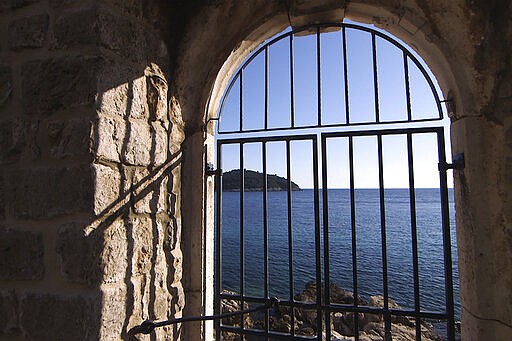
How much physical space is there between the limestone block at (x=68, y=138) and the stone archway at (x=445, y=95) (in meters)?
0.63

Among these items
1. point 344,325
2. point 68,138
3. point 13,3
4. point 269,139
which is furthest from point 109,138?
point 344,325

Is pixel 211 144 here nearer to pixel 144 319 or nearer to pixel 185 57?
pixel 185 57

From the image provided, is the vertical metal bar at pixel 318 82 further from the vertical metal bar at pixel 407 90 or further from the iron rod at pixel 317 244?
the vertical metal bar at pixel 407 90

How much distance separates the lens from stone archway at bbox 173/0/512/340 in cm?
143

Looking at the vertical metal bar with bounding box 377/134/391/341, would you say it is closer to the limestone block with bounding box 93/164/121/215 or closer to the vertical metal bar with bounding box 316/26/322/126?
the vertical metal bar with bounding box 316/26/322/126

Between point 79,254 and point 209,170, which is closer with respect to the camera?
point 79,254

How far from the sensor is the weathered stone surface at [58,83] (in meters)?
1.28

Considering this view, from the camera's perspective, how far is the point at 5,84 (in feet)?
4.55

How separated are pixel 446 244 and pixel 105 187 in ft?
5.58

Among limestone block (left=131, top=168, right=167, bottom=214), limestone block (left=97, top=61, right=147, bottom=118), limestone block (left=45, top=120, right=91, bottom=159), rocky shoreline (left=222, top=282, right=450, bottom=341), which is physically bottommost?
rocky shoreline (left=222, top=282, right=450, bottom=341)

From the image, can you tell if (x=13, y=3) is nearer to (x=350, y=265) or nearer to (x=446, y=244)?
(x=446, y=244)

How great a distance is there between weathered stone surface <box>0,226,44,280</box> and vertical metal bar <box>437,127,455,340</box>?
6.28 ft

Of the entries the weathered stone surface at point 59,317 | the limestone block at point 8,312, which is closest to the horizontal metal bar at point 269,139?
the weathered stone surface at point 59,317

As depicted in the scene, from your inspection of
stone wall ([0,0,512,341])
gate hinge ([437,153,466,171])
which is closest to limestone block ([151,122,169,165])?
stone wall ([0,0,512,341])
